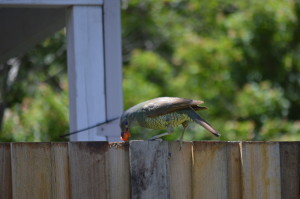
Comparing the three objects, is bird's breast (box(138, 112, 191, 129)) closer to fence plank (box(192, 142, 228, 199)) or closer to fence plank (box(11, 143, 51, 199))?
fence plank (box(192, 142, 228, 199))

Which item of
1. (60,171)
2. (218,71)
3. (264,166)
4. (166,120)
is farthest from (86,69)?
(218,71)

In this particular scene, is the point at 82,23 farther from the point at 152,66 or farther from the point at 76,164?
the point at 152,66

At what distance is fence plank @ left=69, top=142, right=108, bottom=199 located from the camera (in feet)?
9.75

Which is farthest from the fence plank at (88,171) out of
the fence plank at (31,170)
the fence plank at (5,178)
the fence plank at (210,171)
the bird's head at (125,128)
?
the bird's head at (125,128)

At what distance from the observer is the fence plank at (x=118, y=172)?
2988 mm

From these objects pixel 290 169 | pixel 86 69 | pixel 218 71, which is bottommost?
pixel 290 169

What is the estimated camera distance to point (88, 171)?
2971mm

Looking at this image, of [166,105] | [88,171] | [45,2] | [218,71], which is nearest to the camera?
[88,171]

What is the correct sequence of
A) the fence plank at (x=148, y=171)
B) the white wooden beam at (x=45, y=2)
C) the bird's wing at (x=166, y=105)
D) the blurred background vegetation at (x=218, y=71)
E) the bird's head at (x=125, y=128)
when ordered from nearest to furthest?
the fence plank at (x=148, y=171), the bird's wing at (x=166, y=105), the bird's head at (x=125, y=128), the white wooden beam at (x=45, y=2), the blurred background vegetation at (x=218, y=71)

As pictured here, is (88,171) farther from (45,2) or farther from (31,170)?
(45,2)

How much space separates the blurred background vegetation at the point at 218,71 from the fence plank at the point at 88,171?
626 cm

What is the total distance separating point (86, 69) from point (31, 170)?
1256 mm

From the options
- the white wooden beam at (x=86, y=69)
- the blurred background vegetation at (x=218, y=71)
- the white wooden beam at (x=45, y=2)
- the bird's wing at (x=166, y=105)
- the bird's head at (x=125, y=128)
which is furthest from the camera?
the blurred background vegetation at (x=218, y=71)

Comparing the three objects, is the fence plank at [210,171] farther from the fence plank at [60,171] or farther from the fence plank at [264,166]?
the fence plank at [60,171]
